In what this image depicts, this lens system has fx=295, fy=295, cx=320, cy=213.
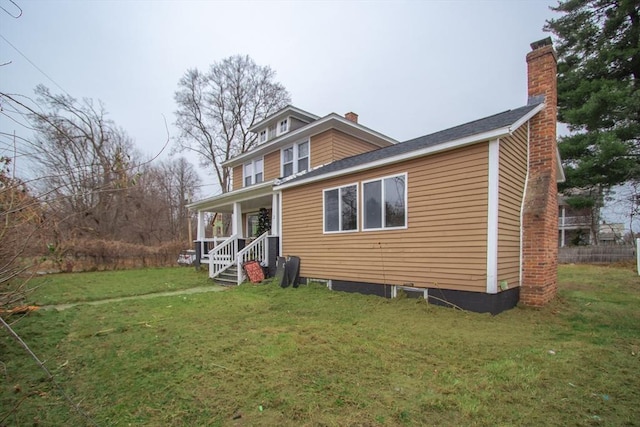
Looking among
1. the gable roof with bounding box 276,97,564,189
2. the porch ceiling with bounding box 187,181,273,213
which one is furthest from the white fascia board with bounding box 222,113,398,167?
the gable roof with bounding box 276,97,564,189

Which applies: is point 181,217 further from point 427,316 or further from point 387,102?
point 427,316

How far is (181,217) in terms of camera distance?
1170 inches

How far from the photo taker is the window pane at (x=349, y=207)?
7945 mm

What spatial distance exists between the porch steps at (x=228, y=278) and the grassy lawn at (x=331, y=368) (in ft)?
14.6

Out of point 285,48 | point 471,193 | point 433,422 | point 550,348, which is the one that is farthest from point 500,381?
point 285,48

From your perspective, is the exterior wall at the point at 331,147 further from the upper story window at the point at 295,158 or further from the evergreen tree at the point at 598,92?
the evergreen tree at the point at 598,92

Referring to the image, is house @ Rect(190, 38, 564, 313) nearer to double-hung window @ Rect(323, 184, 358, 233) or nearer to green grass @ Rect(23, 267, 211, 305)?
double-hung window @ Rect(323, 184, 358, 233)

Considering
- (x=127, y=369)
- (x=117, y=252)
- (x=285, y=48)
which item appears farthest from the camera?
(x=285, y=48)

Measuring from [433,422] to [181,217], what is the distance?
31106mm

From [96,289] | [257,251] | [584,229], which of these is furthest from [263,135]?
[584,229]

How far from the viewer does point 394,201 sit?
7.04 m

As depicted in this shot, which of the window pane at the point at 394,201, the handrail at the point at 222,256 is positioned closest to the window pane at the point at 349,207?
the window pane at the point at 394,201

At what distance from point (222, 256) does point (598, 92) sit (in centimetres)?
1858

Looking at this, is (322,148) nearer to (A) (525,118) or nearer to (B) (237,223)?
(B) (237,223)
